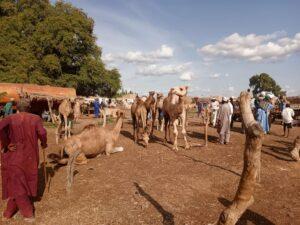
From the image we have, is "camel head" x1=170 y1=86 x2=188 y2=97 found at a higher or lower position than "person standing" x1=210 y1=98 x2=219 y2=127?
higher

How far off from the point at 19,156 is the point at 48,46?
30672 mm

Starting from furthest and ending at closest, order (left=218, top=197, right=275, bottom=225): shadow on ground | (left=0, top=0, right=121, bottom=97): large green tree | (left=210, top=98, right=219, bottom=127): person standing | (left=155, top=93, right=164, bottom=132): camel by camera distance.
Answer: (left=0, top=0, right=121, bottom=97): large green tree → (left=210, top=98, right=219, bottom=127): person standing → (left=155, top=93, right=164, bottom=132): camel → (left=218, top=197, right=275, bottom=225): shadow on ground

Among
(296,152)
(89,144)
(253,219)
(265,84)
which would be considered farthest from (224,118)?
(265,84)

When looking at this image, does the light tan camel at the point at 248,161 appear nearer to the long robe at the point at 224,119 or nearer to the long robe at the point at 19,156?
the long robe at the point at 19,156

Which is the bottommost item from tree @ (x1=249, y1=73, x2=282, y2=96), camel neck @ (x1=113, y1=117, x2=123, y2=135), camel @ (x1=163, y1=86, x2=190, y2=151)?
camel neck @ (x1=113, y1=117, x2=123, y2=135)

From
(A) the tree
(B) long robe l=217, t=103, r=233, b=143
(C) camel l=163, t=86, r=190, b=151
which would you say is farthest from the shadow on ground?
(A) the tree

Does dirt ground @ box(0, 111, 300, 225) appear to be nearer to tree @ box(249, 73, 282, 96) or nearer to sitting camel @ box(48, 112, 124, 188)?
sitting camel @ box(48, 112, 124, 188)

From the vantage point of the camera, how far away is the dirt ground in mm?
5980

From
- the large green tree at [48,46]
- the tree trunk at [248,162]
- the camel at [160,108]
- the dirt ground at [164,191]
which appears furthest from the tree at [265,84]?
the tree trunk at [248,162]

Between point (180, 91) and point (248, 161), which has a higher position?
point (180, 91)

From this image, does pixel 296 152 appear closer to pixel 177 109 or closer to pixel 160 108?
pixel 177 109

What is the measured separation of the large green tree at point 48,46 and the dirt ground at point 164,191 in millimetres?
24840

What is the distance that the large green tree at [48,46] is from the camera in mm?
32281

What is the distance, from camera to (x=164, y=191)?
285 inches
